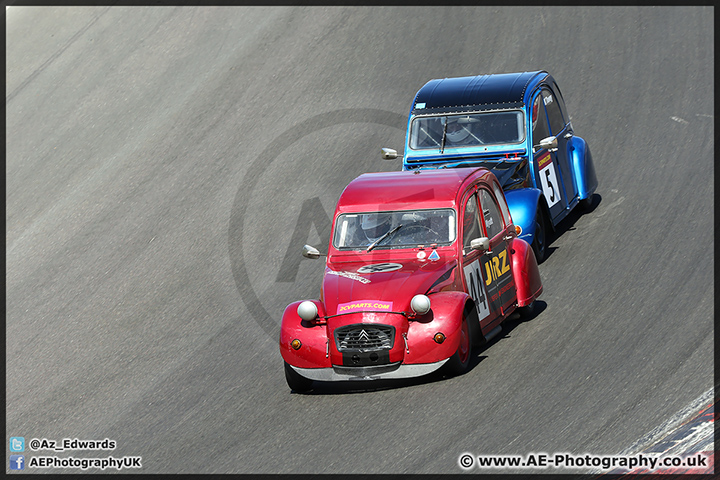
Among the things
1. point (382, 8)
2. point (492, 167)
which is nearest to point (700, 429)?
point (492, 167)

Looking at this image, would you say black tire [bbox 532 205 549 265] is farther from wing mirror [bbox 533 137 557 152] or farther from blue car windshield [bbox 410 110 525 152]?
blue car windshield [bbox 410 110 525 152]

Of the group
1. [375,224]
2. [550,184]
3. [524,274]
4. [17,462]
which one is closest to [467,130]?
[550,184]

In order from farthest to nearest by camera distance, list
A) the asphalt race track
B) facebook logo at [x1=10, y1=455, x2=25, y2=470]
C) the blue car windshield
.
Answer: the blue car windshield
facebook logo at [x1=10, y1=455, x2=25, y2=470]
the asphalt race track

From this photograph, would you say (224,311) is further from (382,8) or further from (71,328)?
(382,8)

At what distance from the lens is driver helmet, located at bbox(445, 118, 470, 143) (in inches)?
504

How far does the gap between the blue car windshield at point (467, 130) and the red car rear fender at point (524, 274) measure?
2.54 meters

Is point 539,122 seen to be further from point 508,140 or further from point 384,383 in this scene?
point 384,383

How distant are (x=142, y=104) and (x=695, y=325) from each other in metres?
12.2

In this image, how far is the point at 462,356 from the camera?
29.2ft

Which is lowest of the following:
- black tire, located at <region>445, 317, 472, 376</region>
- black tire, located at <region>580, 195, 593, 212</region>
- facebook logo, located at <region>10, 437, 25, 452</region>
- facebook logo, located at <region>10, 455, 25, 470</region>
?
facebook logo, located at <region>10, 437, 25, 452</region>

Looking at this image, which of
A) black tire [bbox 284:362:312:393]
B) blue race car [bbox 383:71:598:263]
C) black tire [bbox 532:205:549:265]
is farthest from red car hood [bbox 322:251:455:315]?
blue race car [bbox 383:71:598:263]

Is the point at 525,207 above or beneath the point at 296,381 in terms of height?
above

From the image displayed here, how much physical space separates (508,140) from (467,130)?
59 centimetres

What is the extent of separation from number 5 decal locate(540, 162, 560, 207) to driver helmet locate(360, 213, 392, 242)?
3528 millimetres
